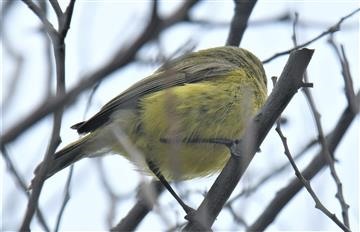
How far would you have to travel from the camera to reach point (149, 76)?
265 inches

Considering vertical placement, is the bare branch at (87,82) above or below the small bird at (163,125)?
above

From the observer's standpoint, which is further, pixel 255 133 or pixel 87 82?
pixel 255 133

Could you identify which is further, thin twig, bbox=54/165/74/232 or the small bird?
the small bird

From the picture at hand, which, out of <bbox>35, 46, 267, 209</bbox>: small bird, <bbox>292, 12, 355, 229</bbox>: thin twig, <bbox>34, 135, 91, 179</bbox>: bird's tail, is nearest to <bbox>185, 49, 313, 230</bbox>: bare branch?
<bbox>292, 12, 355, 229</bbox>: thin twig

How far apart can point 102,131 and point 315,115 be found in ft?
7.79

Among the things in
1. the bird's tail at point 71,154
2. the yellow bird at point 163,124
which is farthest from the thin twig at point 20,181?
the bird's tail at point 71,154

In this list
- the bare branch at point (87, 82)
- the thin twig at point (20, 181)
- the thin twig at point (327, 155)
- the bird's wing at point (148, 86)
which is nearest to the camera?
the bare branch at point (87, 82)

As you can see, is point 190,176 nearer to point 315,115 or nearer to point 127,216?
point 127,216

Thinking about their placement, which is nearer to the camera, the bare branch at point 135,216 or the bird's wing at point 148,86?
the bare branch at point 135,216

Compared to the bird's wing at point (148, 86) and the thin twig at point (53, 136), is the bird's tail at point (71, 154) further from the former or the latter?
the thin twig at point (53, 136)

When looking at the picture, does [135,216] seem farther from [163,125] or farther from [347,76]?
[347,76]

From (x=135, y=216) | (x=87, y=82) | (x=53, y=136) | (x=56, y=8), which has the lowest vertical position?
(x=135, y=216)

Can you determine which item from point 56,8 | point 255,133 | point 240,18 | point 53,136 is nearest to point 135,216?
point 255,133

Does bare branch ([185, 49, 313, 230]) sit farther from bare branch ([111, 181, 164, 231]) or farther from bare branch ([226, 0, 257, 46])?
bare branch ([226, 0, 257, 46])
